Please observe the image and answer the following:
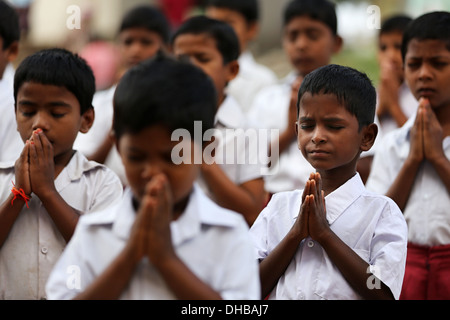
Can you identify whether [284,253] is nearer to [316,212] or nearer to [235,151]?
[316,212]

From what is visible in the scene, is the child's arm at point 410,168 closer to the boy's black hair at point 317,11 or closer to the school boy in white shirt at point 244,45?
the boy's black hair at point 317,11

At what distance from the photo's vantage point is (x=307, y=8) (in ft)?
16.3

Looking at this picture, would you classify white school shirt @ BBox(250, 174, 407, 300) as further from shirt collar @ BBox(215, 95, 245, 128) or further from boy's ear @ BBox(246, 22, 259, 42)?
boy's ear @ BBox(246, 22, 259, 42)

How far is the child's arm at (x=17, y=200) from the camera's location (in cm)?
274

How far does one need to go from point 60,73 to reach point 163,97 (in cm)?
101

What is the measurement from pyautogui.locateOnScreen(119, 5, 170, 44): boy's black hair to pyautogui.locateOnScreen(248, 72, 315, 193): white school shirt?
37.3 inches

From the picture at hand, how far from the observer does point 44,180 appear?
275cm

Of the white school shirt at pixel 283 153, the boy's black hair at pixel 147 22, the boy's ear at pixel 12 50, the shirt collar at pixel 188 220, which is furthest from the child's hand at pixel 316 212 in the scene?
the boy's black hair at pixel 147 22

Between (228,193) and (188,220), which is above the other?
(228,193)

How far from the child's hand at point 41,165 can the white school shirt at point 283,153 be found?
67.6 inches

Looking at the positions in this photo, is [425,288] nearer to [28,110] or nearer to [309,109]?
[309,109]

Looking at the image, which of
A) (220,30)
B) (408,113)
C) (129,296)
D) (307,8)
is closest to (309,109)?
(129,296)

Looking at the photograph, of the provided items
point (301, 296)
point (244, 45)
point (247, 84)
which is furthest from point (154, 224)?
point (244, 45)

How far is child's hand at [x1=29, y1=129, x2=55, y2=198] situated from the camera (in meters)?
2.74
